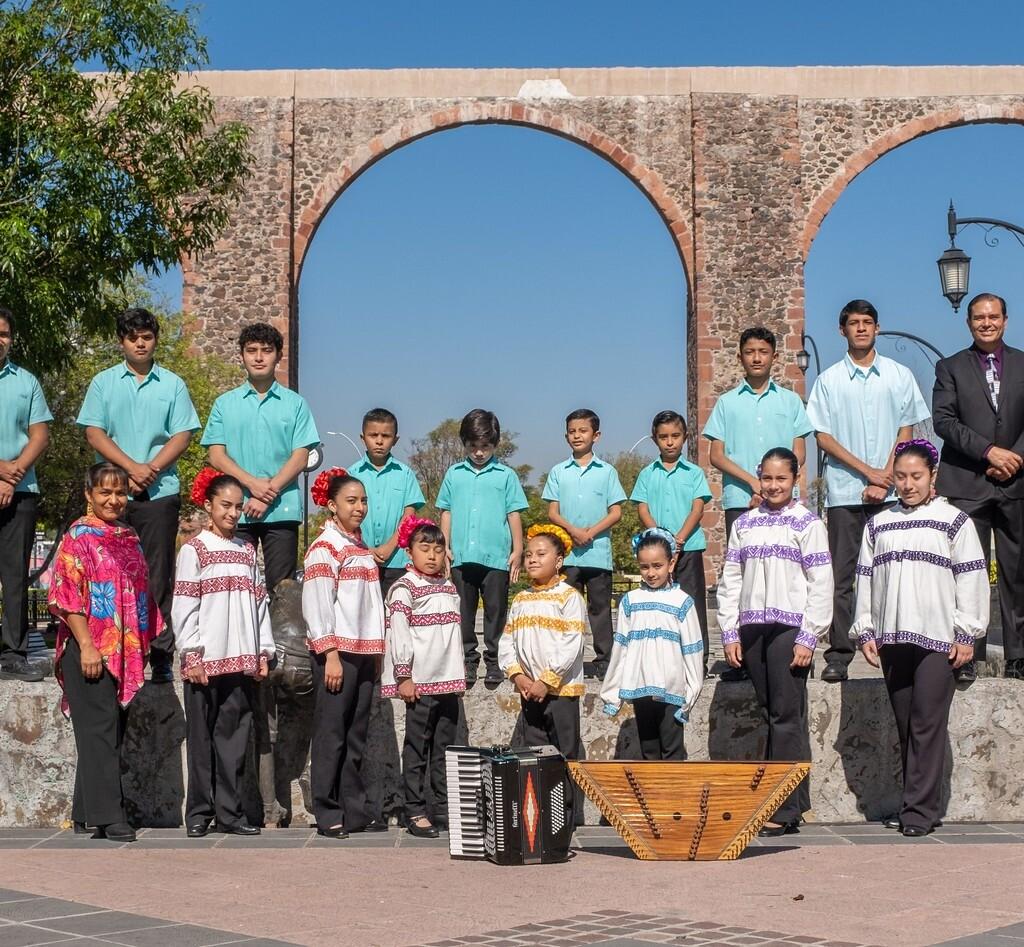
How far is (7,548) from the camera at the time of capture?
261 inches

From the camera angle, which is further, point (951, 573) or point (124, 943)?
point (951, 573)

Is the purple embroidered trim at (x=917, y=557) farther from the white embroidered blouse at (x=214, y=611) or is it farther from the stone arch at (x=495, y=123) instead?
the stone arch at (x=495, y=123)

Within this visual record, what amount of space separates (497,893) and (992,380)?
11.4ft

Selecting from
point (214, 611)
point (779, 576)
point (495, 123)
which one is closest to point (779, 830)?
point (779, 576)

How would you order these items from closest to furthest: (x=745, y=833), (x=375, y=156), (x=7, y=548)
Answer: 1. (x=745, y=833)
2. (x=7, y=548)
3. (x=375, y=156)

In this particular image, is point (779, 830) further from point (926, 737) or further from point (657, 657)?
point (657, 657)

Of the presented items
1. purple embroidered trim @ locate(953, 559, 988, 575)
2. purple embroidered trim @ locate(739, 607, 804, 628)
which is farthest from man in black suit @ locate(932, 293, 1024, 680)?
purple embroidered trim @ locate(739, 607, 804, 628)

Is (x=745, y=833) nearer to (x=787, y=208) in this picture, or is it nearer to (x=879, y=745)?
(x=879, y=745)

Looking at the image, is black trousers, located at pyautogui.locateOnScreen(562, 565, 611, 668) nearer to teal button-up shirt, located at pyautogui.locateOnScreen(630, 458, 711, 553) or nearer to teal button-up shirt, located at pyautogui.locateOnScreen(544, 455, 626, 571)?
teal button-up shirt, located at pyautogui.locateOnScreen(544, 455, 626, 571)

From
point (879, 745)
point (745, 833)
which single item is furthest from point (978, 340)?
point (745, 833)

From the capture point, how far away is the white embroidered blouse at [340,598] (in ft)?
20.6

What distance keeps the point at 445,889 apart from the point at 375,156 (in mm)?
17468

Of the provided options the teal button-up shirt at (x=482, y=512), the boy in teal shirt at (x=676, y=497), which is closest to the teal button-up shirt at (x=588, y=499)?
the boy in teal shirt at (x=676, y=497)

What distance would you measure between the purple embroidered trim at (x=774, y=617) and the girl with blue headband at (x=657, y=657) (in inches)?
9.5
